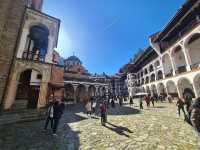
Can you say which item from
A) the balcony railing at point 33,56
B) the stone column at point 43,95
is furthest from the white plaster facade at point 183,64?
the balcony railing at point 33,56

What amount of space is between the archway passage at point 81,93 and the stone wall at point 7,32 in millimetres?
26810

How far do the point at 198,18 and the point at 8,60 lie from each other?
75.6 ft

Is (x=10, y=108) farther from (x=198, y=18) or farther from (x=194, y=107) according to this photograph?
(x=198, y=18)

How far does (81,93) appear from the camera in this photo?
37.4m

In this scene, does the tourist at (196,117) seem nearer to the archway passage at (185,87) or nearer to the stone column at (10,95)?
the stone column at (10,95)

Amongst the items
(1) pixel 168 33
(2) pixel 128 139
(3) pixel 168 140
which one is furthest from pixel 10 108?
(1) pixel 168 33

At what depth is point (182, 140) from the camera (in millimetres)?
5117

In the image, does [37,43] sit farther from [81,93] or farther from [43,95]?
[81,93]

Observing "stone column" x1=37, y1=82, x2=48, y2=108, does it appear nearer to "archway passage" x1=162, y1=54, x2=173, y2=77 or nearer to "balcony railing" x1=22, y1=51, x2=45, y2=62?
"balcony railing" x1=22, y1=51, x2=45, y2=62

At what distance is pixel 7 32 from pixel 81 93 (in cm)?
2875

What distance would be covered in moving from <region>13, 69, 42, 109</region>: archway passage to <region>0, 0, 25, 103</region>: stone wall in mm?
2993

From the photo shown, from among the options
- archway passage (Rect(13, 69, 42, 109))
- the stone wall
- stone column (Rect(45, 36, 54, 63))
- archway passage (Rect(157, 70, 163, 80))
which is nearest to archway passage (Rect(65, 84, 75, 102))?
archway passage (Rect(13, 69, 42, 109))

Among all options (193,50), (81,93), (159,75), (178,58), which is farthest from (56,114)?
(81,93)

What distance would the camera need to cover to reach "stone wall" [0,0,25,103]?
9.77m
